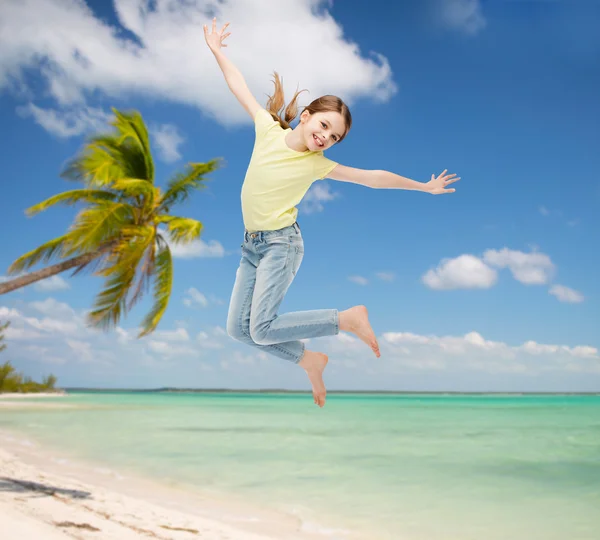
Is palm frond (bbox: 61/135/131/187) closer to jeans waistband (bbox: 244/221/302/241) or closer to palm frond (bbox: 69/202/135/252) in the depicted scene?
palm frond (bbox: 69/202/135/252)

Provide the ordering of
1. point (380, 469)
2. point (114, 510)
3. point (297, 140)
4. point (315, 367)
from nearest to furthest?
point (297, 140)
point (315, 367)
point (114, 510)
point (380, 469)

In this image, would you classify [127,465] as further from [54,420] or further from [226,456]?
[54,420]

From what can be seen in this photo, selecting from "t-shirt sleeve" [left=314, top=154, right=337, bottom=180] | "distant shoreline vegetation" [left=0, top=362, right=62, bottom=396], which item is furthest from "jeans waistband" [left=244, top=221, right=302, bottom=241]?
"distant shoreline vegetation" [left=0, top=362, right=62, bottom=396]

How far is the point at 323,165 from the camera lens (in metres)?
2.81

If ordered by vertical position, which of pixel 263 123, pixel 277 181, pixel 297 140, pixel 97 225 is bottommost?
pixel 277 181

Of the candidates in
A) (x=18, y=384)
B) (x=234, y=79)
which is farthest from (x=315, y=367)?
(x=18, y=384)

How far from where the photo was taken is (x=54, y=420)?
18609 mm

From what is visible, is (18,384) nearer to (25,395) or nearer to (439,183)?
(25,395)

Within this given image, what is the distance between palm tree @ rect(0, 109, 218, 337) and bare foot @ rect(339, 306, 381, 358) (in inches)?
219

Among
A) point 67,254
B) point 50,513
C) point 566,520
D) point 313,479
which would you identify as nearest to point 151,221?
point 67,254

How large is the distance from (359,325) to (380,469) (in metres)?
9.14

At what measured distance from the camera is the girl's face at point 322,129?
107 inches

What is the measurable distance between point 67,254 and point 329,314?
19.1ft

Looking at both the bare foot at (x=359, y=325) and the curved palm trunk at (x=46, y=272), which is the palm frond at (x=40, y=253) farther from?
the bare foot at (x=359, y=325)
